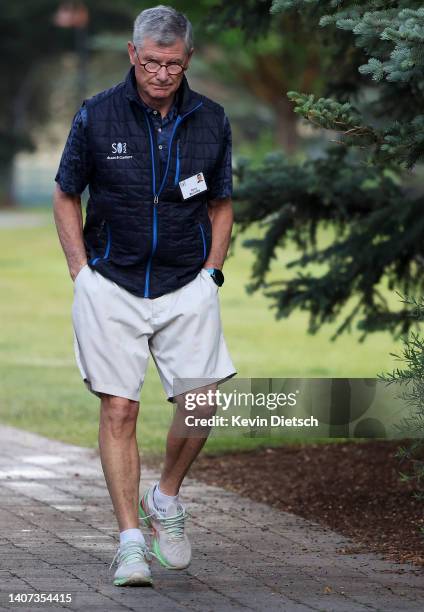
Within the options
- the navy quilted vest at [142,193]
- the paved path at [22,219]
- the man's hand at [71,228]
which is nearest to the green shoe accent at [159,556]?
the navy quilted vest at [142,193]

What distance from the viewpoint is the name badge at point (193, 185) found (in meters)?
5.71

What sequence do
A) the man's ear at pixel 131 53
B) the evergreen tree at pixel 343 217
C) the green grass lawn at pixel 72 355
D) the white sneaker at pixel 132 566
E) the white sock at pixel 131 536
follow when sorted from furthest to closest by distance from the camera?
the green grass lawn at pixel 72 355, the evergreen tree at pixel 343 217, the man's ear at pixel 131 53, the white sock at pixel 131 536, the white sneaker at pixel 132 566

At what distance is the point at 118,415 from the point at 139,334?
33 cm

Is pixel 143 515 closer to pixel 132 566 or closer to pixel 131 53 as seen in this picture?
pixel 132 566

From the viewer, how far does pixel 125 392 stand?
5711mm

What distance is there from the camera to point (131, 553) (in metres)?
5.53

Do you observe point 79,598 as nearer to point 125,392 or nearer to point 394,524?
point 125,392

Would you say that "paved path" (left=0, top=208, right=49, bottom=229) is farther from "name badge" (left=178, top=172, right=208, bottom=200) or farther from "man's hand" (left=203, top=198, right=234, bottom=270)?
"name badge" (left=178, top=172, right=208, bottom=200)

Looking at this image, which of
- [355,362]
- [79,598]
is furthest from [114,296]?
[355,362]

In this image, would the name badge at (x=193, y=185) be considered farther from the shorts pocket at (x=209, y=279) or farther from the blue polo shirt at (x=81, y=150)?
the shorts pocket at (x=209, y=279)

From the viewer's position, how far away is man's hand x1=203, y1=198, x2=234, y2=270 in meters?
5.93

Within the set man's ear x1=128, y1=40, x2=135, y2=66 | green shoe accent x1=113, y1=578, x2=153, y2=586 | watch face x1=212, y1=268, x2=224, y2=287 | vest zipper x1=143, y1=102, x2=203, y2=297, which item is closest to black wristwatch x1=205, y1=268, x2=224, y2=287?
watch face x1=212, y1=268, x2=224, y2=287

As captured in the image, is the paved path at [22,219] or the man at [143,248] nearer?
the man at [143,248]

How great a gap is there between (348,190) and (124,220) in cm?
344
